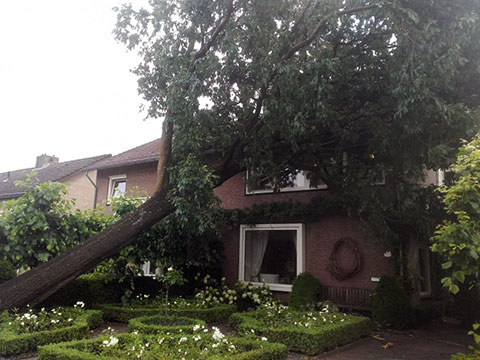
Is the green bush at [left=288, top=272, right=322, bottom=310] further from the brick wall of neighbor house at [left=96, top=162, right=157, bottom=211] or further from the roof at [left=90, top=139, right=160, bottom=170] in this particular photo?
the roof at [left=90, top=139, right=160, bottom=170]

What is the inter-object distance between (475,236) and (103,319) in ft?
30.7

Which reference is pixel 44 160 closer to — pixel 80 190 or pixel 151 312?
pixel 80 190

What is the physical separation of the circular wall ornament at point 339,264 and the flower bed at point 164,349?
592 centimetres

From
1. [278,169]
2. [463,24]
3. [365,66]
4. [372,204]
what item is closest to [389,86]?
[365,66]

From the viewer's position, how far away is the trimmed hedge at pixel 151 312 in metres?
10.4

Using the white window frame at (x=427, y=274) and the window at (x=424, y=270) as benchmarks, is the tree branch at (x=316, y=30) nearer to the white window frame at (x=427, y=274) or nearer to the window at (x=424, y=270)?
the white window frame at (x=427, y=274)

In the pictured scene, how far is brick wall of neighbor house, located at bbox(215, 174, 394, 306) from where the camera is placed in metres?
11.9

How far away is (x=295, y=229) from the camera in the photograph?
13.6 m

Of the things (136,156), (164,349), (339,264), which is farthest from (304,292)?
(136,156)

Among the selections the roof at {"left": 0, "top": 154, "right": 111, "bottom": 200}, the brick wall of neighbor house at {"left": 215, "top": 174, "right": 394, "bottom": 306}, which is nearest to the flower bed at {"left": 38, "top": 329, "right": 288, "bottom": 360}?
the brick wall of neighbor house at {"left": 215, "top": 174, "right": 394, "bottom": 306}

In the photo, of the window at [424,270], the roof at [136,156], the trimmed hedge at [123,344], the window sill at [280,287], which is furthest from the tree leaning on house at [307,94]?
the roof at [136,156]

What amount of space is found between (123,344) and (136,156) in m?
13.4

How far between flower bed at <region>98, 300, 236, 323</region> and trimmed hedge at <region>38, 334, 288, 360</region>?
3102 mm

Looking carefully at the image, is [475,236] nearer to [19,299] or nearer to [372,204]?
[372,204]
